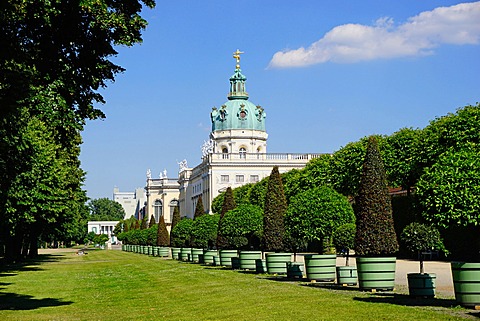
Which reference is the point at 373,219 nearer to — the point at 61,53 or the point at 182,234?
the point at 61,53

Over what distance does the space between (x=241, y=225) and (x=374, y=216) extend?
19.7 metres

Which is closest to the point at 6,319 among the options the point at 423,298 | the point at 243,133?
the point at 423,298

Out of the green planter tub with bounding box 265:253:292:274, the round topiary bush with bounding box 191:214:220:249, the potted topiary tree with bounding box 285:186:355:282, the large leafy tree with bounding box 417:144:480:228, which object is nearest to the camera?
the large leafy tree with bounding box 417:144:480:228

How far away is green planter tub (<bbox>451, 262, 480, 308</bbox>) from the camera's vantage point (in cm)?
1555

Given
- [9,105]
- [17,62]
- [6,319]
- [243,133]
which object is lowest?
[6,319]

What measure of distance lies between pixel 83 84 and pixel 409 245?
9.14 m

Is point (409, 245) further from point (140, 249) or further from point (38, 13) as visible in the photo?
point (140, 249)

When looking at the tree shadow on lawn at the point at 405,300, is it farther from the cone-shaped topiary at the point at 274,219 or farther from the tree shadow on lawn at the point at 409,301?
the cone-shaped topiary at the point at 274,219

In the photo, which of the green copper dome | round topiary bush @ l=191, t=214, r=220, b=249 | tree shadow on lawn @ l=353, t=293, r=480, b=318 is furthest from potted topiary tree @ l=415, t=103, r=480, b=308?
the green copper dome

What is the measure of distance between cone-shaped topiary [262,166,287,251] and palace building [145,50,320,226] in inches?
4068

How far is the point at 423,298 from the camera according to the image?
18703 mm

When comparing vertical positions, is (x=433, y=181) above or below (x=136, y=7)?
below

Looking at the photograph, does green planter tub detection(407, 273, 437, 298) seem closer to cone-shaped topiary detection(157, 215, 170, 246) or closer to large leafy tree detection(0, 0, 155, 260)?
large leafy tree detection(0, 0, 155, 260)

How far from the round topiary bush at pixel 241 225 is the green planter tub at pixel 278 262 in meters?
10.6
